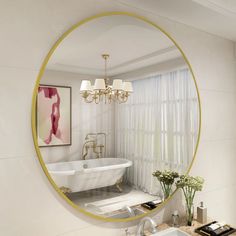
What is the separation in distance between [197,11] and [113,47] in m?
0.74

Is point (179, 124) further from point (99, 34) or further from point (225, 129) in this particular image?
point (99, 34)

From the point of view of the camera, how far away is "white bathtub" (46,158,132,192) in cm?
138

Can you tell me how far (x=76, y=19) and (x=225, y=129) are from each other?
1.71 metres

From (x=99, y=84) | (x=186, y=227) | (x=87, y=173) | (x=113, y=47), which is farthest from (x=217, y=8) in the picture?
(x=186, y=227)

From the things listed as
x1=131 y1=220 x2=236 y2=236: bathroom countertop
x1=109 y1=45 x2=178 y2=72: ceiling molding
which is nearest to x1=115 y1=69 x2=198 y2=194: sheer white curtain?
x1=109 y1=45 x2=178 y2=72: ceiling molding

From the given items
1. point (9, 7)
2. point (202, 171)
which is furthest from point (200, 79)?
point (9, 7)

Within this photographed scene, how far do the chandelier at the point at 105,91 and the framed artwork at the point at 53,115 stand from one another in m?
0.11

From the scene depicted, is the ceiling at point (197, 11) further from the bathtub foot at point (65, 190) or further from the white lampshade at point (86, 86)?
the bathtub foot at point (65, 190)

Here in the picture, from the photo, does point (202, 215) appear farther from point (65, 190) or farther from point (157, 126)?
point (65, 190)

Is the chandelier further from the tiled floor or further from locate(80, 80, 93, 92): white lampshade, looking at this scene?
the tiled floor

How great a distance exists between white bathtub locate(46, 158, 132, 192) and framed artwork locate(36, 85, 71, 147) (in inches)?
5.6

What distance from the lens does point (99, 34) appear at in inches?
60.2

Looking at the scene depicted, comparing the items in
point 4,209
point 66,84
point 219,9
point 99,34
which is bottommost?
point 4,209

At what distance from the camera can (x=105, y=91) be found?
1546 mm
